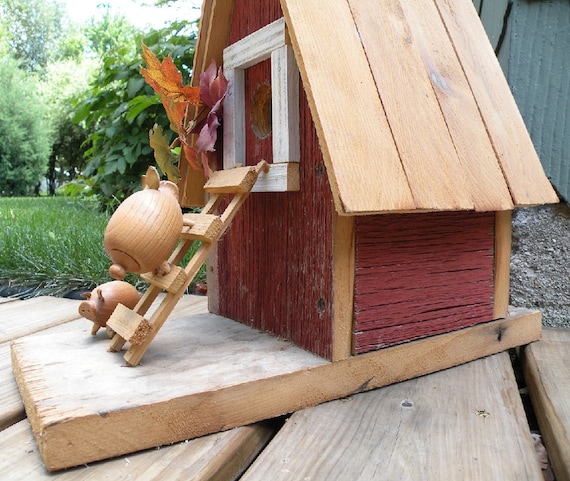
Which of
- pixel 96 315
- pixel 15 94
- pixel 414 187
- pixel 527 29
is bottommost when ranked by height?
pixel 96 315

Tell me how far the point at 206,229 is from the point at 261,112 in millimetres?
369

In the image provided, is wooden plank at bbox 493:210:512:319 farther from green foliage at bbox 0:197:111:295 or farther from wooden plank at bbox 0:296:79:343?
green foliage at bbox 0:197:111:295

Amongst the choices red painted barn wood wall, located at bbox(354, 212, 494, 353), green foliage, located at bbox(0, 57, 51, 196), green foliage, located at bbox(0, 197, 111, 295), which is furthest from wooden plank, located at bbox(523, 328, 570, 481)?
green foliage, located at bbox(0, 57, 51, 196)

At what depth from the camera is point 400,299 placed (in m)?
1.04

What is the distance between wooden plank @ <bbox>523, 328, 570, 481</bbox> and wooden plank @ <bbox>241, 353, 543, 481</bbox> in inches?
1.4

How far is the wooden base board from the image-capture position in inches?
28.7

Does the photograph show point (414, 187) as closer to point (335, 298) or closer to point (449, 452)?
point (335, 298)

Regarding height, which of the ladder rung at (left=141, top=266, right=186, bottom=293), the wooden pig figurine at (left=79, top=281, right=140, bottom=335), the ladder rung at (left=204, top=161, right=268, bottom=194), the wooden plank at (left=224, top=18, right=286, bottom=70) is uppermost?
the wooden plank at (left=224, top=18, right=286, bottom=70)

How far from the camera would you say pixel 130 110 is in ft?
9.41

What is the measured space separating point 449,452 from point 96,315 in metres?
0.70

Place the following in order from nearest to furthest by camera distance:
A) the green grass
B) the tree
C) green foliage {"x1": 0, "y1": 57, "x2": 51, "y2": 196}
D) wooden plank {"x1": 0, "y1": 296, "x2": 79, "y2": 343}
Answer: wooden plank {"x1": 0, "y1": 296, "x2": 79, "y2": 343} < the green grass < green foliage {"x1": 0, "y1": 57, "x2": 51, "y2": 196} < the tree

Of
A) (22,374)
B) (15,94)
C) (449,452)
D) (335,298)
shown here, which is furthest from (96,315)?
(15,94)

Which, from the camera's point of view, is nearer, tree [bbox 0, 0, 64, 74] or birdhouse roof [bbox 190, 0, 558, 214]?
birdhouse roof [bbox 190, 0, 558, 214]

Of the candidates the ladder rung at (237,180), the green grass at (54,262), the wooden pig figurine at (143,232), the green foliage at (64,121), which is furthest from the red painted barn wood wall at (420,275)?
the green foliage at (64,121)
